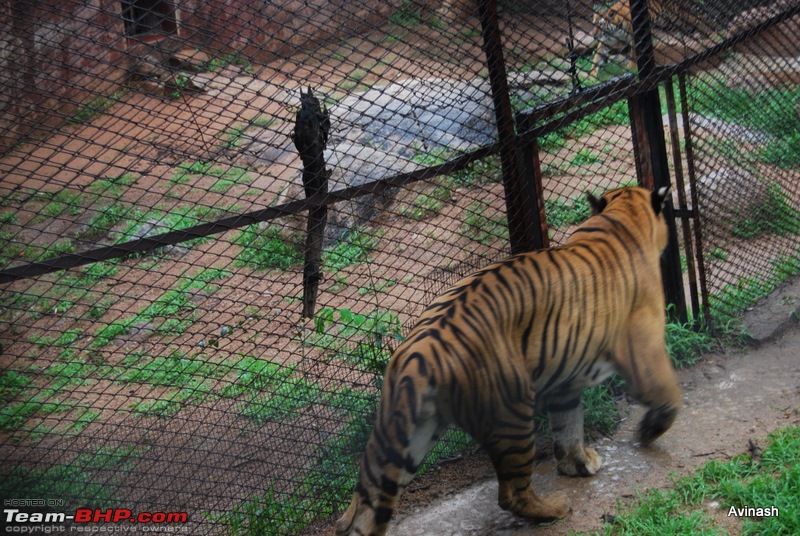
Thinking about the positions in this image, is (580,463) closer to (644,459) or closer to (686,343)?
(644,459)

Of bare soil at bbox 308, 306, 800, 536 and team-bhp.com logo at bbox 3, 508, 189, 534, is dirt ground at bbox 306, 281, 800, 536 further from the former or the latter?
team-bhp.com logo at bbox 3, 508, 189, 534

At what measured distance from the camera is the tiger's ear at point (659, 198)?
14.4ft

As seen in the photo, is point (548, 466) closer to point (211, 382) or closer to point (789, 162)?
point (211, 382)

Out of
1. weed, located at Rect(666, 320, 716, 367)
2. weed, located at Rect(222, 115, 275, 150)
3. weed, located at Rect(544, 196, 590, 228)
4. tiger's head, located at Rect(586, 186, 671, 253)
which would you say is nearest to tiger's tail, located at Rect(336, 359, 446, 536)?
weed, located at Rect(222, 115, 275, 150)

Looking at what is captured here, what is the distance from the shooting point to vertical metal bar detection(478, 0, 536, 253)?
14.1ft

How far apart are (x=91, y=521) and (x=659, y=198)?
3548mm

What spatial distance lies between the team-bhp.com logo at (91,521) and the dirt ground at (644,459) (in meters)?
0.83

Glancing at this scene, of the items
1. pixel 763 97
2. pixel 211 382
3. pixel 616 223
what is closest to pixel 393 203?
pixel 211 382

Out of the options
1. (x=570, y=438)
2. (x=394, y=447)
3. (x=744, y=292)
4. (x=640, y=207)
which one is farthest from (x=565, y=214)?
(x=394, y=447)

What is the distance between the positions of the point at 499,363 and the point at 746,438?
6.06ft

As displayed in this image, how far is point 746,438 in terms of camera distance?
432 cm

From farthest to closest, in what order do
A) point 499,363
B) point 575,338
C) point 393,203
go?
1. point 393,203
2. point 575,338
3. point 499,363

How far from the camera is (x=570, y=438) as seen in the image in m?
4.21

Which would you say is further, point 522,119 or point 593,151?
point 593,151
